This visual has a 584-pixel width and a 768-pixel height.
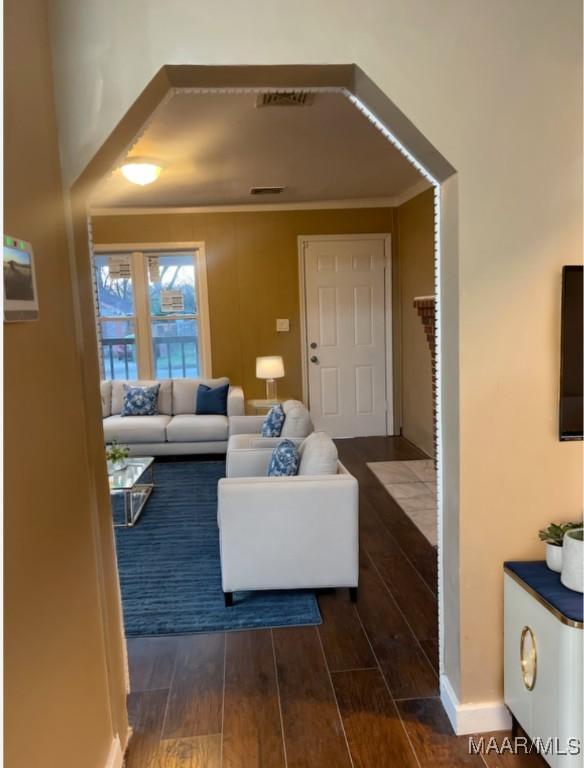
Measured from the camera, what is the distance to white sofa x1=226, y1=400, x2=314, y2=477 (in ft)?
11.3

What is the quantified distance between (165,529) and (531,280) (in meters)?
2.81

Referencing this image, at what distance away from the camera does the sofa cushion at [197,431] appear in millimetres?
5203

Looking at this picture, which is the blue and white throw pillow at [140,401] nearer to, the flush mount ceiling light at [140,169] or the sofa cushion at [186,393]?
the sofa cushion at [186,393]

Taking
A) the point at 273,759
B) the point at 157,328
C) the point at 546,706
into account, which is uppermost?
the point at 157,328

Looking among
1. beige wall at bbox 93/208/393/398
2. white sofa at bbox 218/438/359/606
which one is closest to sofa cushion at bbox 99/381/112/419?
beige wall at bbox 93/208/393/398

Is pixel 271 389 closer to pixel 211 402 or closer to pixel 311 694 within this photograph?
pixel 211 402

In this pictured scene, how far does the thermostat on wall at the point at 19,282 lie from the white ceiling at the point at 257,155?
119 centimetres

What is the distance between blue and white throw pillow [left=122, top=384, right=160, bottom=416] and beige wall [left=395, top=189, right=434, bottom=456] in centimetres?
265

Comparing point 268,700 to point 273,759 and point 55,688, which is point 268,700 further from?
point 55,688

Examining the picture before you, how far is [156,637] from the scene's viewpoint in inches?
97.0

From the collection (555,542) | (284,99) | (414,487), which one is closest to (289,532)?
(555,542)

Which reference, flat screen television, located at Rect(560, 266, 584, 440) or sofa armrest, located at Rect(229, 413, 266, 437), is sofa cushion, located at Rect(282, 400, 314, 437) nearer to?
sofa armrest, located at Rect(229, 413, 266, 437)

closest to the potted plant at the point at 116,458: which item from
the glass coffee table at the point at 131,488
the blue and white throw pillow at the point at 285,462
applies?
the glass coffee table at the point at 131,488

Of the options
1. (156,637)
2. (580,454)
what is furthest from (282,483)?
(580,454)
